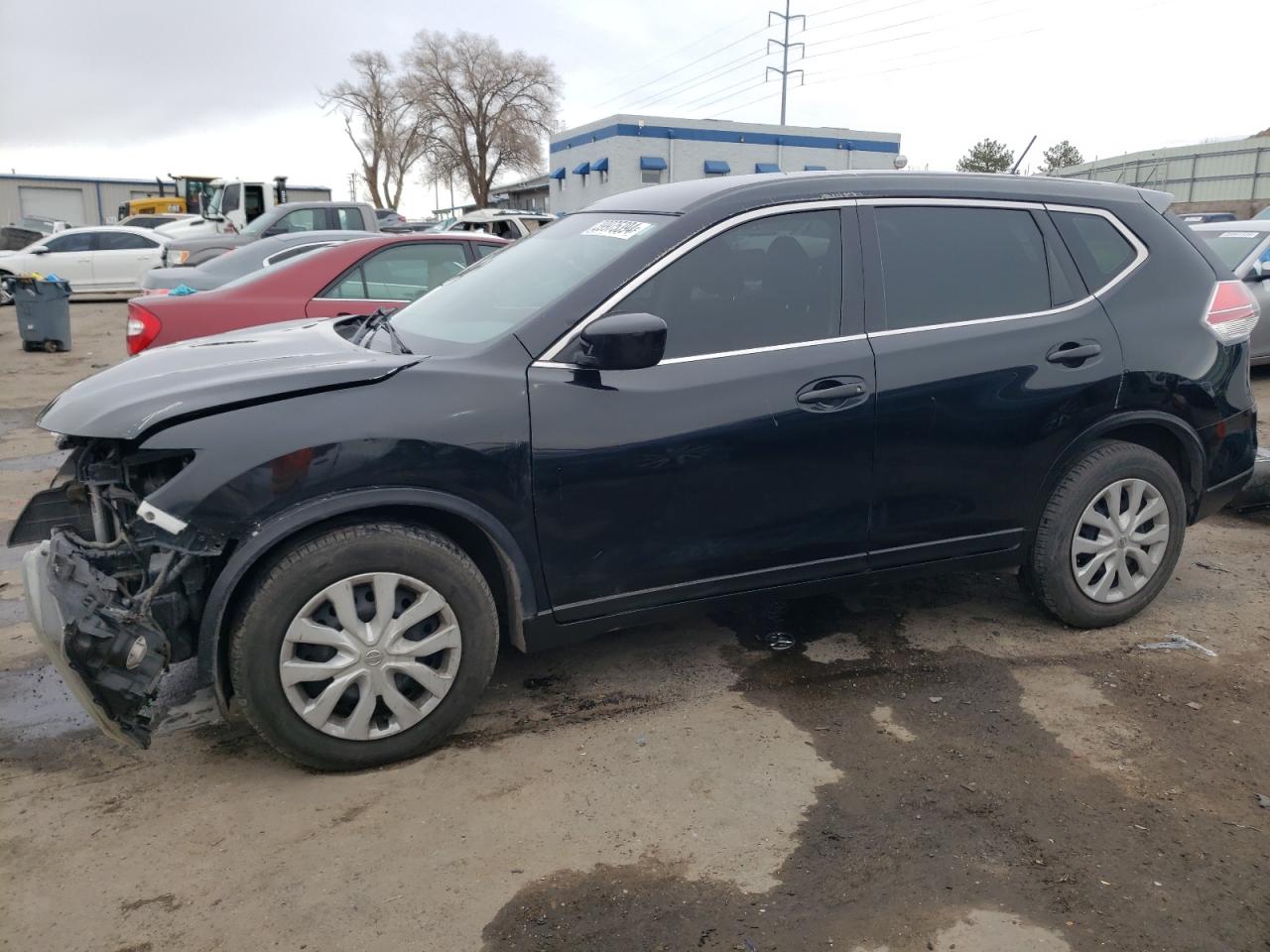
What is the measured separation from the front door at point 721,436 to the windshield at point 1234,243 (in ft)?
27.0

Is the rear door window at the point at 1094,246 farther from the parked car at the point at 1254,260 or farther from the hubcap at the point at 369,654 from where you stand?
the parked car at the point at 1254,260

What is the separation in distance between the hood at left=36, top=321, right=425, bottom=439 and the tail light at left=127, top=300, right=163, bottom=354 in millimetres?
3475

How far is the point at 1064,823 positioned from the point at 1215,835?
429mm

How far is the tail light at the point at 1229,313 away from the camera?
4.27 m

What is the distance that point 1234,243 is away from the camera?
10.2 metres

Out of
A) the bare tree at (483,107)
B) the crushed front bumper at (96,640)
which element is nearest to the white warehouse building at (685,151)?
the bare tree at (483,107)

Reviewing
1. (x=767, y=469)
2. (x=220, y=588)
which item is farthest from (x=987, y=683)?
(x=220, y=588)

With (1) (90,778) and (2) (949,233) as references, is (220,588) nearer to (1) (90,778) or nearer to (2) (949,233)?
(1) (90,778)

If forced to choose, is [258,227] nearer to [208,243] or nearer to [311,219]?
[311,219]

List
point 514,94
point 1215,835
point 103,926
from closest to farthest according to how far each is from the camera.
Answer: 1. point 103,926
2. point 1215,835
3. point 514,94

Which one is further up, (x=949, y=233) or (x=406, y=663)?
(x=949, y=233)

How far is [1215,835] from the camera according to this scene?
290cm

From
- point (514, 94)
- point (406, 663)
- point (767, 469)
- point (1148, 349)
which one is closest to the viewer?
point (406, 663)

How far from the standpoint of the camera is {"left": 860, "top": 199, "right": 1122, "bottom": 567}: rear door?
3748 mm
